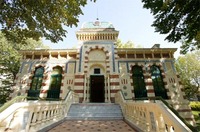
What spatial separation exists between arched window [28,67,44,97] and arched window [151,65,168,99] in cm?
1337

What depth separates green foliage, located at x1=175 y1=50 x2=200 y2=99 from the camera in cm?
2491

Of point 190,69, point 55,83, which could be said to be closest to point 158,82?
point 55,83

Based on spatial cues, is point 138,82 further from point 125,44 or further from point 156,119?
point 125,44

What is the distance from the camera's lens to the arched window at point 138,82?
12930mm

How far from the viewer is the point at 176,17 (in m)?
7.50

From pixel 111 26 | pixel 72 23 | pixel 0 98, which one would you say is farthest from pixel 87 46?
pixel 0 98

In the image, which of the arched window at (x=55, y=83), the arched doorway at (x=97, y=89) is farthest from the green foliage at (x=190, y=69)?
the arched window at (x=55, y=83)

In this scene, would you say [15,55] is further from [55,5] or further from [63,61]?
[55,5]

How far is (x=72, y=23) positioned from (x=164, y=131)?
765cm

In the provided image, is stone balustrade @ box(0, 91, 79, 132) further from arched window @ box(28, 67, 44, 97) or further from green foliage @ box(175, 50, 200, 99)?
green foliage @ box(175, 50, 200, 99)

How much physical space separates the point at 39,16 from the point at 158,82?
13.3 m

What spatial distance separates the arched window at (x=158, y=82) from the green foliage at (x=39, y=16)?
10.7m

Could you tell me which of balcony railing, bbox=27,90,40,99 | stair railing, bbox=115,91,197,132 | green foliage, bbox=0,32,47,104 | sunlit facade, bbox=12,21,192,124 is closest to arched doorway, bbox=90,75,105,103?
sunlit facade, bbox=12,21,192,124

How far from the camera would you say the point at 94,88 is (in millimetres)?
15039
